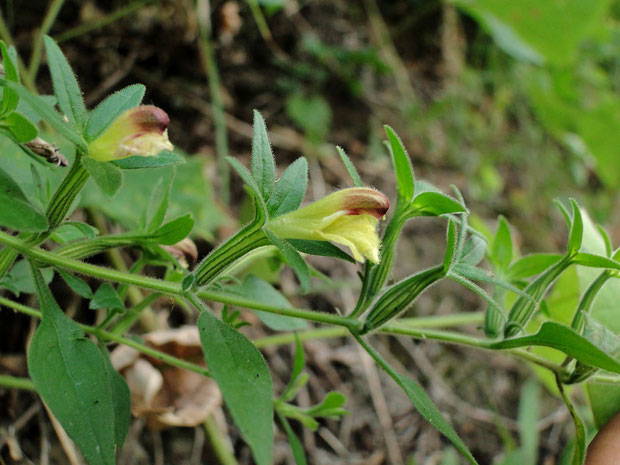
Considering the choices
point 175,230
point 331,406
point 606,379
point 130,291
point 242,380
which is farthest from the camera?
point 130,291

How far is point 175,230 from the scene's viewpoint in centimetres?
72

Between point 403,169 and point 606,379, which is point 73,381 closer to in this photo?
point 403,169

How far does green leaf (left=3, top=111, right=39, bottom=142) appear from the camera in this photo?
1.99ft

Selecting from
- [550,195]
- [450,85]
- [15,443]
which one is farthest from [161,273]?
[550,195]

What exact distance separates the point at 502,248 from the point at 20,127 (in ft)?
2.27

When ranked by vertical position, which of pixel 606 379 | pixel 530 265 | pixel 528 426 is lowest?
pixel 528 426

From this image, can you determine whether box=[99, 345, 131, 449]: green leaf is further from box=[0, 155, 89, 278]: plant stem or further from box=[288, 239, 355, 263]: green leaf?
box=[288, 239, 355, 263]: green leaf

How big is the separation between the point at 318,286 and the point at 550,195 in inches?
64.2

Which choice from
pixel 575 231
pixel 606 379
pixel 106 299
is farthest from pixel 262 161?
pixel 606 379

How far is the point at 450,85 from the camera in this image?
2801 millimetres

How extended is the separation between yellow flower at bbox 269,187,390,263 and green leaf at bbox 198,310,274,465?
132 millimetres

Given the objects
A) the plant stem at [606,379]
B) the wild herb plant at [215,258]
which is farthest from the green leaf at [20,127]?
the plant stem at [606,379]

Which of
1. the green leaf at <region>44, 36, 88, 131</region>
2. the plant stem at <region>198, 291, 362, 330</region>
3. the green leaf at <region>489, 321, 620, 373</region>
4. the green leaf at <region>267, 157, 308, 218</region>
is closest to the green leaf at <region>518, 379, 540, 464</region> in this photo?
the green leaf at <region>489, 321, 620, 373</region>

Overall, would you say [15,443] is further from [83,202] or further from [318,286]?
[318,286]
